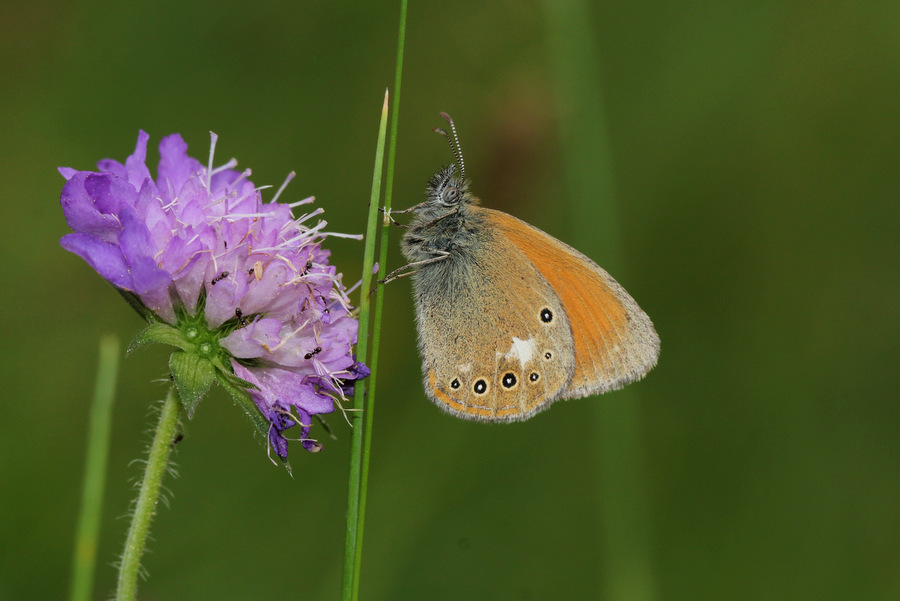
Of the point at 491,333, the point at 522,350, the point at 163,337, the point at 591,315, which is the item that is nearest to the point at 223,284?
the point at 163,337

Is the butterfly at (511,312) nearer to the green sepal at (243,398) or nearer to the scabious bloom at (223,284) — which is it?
the scabious bloom at (223,284)

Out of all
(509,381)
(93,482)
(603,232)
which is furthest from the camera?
(603,232)

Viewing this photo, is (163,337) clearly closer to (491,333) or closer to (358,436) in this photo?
(358,436)

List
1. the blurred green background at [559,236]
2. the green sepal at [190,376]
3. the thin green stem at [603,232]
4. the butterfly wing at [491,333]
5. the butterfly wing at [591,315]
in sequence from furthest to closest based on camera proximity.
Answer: the blurred green background at [559,236], the thin green stem at [603,232], the butterfly wing at [591,315], the butterfly wing at [491,333], the green sepal at [190,376]

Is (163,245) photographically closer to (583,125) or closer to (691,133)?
(583,125)

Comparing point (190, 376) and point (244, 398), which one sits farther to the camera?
point (244, 398)

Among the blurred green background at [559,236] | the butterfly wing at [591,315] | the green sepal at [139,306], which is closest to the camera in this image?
the green sepal at [139,306]

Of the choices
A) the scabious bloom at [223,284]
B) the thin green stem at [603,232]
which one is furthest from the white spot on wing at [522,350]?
the scabious bloom at [223,284]
